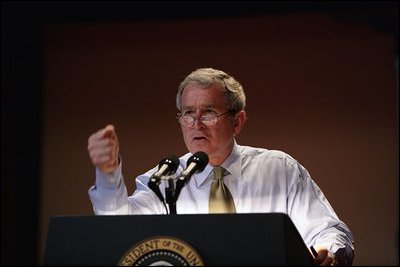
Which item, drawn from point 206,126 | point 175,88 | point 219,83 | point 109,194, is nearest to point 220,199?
point 206,126

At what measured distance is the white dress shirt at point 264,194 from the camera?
6.75ft

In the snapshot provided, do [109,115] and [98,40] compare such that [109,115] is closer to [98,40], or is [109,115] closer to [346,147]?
[98,40]

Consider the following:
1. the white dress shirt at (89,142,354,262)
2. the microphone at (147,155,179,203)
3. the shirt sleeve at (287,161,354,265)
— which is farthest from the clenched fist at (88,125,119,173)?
the shirt sleeve at (287,161,354,265)

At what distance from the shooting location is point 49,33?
393cm

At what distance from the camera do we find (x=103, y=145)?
154 cm

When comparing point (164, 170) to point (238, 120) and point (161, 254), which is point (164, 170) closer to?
point (161, 254)

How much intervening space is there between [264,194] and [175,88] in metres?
1.57

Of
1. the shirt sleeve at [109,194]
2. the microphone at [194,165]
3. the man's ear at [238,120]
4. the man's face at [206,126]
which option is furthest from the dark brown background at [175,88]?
the microphone at [194,165]

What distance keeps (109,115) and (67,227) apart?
7.73 feet

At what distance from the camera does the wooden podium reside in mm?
1347

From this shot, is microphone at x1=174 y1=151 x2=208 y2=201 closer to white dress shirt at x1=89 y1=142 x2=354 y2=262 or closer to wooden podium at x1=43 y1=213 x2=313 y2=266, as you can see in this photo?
wooden podium at x1=43 y1=213 x2=313 y2=266

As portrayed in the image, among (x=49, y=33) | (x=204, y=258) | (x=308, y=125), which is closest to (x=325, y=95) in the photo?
(x=308, y=125)

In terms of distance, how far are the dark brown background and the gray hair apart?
929mm

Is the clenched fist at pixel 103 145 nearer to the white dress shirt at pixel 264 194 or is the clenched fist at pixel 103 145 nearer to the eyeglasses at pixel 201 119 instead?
the white dress shirt at pixel 264 194
